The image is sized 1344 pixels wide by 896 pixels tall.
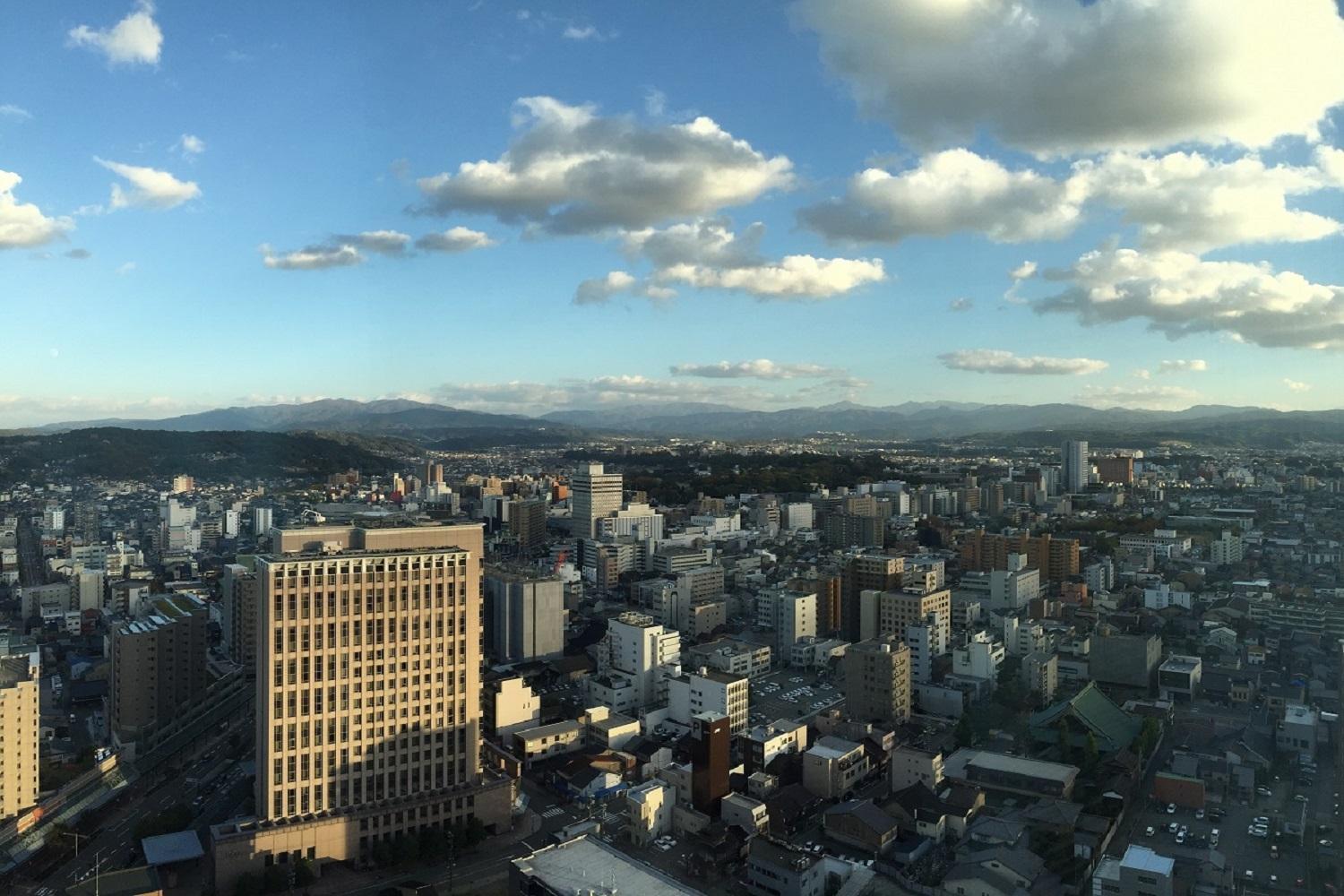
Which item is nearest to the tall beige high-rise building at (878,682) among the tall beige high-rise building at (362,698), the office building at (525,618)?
the tall beige high-rise building at (362,698)

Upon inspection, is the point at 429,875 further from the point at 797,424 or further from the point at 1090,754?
the point at 797,424

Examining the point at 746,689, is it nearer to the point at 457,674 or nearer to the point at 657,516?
the point at 457,674

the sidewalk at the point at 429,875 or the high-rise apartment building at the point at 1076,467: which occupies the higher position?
the high-rise apartment building at the point at 1076,467

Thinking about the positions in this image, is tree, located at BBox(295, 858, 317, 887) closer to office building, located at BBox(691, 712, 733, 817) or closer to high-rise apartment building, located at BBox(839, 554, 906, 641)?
office building, located at BBox(691, 712, 733, 817)

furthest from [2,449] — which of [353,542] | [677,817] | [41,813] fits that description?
[677,817]

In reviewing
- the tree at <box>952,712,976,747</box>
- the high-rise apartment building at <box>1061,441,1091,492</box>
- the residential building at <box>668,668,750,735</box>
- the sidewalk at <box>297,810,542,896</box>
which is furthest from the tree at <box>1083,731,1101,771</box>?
the high-rise apartment building at <box>1061,441,1091,492</box>

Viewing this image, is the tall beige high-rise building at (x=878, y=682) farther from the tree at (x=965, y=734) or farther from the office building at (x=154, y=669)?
the office building at (x=154, y=669)
